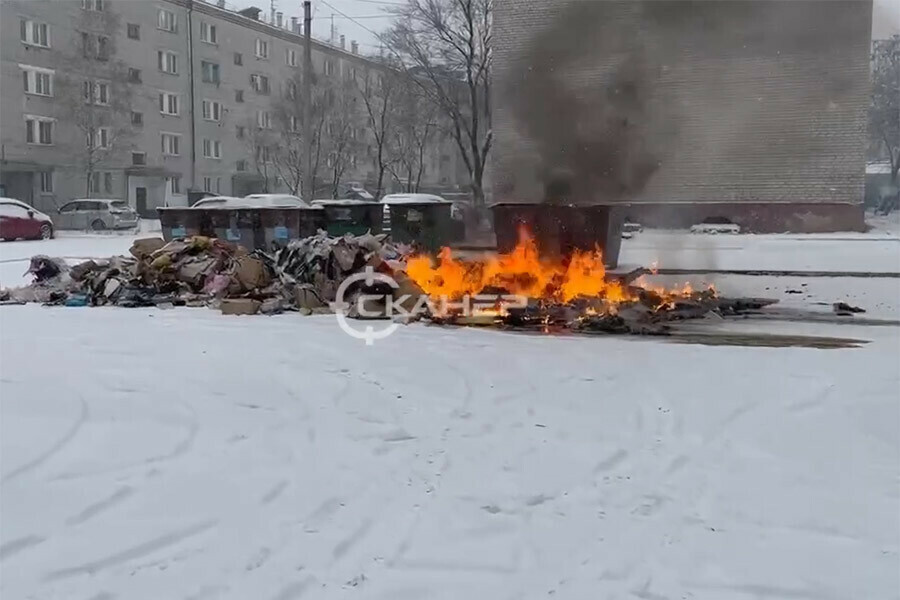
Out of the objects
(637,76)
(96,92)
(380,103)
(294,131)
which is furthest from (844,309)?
(96,92)

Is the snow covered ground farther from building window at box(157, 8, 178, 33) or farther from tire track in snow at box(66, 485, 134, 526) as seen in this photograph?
building window at box(157, 8, 178, 33)

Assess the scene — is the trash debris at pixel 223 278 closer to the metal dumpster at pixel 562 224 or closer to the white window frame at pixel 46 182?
the metal dumpster at pixel 562 224

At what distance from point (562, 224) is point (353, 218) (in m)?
3.94

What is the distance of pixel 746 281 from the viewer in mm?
11266

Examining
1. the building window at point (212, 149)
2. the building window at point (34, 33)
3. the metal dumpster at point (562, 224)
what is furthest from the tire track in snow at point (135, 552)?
the building window at point (212, 149)

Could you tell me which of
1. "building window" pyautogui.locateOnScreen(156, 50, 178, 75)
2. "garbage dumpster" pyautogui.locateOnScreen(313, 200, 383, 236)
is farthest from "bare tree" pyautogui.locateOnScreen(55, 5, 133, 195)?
"garbage dumpster" pyautogui.locateOnScreen(313, 200, 383, 236)

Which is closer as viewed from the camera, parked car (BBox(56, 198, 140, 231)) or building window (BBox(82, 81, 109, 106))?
parked car (BBox(56, 198, 140, 231))

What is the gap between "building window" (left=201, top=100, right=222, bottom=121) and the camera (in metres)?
37.4

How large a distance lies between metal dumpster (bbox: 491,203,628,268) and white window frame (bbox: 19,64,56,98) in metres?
26.8

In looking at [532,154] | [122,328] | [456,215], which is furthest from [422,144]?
[122,328]

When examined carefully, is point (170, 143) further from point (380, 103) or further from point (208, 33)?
point (380, 103)

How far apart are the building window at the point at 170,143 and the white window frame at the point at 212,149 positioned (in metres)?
1.51

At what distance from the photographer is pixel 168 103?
35.6 meters

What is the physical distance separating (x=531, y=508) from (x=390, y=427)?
120 centimetres
